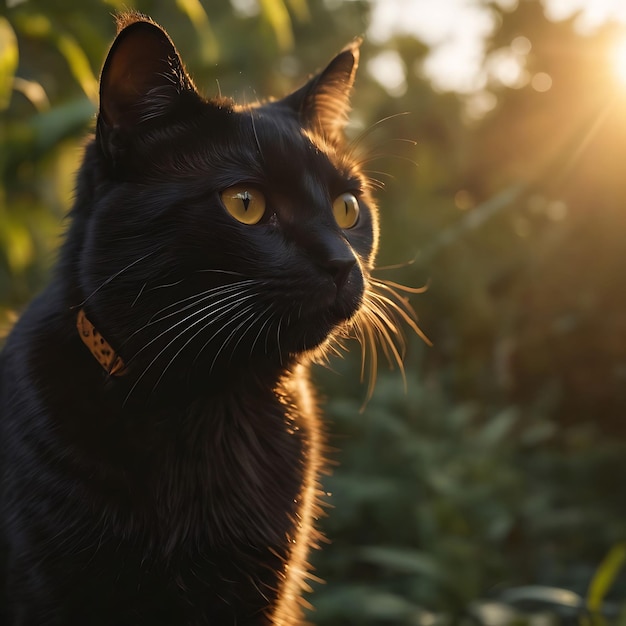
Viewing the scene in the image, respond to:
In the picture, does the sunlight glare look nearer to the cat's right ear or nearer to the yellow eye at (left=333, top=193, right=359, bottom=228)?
the yellow eye at (left=333, top=193, right=359, bottom=228)

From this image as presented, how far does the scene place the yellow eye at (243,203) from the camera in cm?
125

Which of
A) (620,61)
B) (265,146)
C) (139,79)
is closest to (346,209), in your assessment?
(265,146)

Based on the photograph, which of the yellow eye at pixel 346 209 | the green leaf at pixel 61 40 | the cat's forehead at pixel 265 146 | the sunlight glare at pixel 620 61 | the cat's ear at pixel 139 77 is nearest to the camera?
the cat's ear at pixel 139 77

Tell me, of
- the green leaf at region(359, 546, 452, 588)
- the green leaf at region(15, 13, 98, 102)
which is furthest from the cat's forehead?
the green leaf at region(359, 546, 452, 588)

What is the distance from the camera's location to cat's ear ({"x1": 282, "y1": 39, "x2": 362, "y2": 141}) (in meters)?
1.63

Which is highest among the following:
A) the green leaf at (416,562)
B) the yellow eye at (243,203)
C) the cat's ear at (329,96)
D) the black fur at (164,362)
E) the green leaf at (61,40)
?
the green leaf at (61,40)

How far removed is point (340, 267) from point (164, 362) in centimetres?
37

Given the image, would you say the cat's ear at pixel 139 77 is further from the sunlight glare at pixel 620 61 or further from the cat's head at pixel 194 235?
the sunlight glare at pixel 620 61

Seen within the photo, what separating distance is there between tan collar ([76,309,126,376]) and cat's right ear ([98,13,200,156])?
346 mm

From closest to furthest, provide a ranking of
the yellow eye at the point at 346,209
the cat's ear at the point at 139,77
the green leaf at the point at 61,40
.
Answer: the cat's ear at the point at 139,77 → the yellow eye at the point at 346,209 → the green leaf at the point at 61,40

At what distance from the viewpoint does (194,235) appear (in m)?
1.23

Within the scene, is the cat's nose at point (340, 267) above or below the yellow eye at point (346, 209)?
below

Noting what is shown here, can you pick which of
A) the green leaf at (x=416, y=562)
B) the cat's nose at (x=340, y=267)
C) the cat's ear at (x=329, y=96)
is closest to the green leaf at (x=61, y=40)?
the cat's ear at (x=329, y=96)

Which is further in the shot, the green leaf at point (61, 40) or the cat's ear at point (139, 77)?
the green leaf at point (61, 40)
